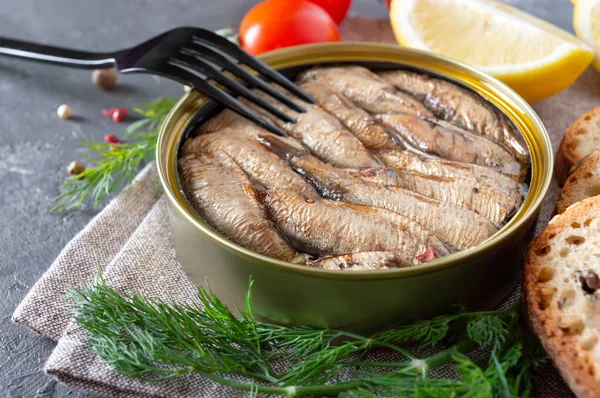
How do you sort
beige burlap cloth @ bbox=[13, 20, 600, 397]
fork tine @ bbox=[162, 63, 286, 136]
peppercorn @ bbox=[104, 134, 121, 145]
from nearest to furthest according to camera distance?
1. beige burlap cloth @ bbox=[13, 20, 600, 397]
2. fork tine @ bbox=[162, 63, 286, 136]
3. peppercorn @ bbox=[104, 134, 121, 145]

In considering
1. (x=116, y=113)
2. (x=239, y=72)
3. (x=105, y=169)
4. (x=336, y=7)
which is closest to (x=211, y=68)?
(x=239, y=72)

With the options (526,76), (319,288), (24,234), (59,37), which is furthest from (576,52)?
(59,37)

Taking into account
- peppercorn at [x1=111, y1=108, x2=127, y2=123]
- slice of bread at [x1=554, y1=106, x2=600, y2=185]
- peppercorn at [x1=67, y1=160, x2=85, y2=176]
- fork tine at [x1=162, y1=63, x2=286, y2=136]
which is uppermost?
fork tine at [x1=162, y1=63, x2=286, y2=136]

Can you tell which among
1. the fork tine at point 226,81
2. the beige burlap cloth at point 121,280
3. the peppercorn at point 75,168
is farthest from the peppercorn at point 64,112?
the fork tine at point 226,81

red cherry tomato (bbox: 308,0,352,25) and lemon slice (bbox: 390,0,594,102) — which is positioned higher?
lemon slice (bbox: 390,0,594,102)

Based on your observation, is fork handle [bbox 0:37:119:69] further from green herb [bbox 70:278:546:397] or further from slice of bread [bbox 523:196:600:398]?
slice of bread [bbox 523:196:600:398]

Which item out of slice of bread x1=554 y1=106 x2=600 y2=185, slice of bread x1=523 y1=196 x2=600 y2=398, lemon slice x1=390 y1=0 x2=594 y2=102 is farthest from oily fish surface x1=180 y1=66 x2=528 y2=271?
→ lemon slice x1=390 y1=0 x2=594 y2=102

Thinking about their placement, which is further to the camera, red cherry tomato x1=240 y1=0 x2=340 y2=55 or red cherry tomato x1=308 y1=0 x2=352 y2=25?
red cherry tomato x1=308 y1=0 x2=352 y2=25

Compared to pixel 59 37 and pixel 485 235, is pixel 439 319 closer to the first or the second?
pixel 485 235

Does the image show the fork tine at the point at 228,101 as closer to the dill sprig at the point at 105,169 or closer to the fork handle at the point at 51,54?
the dill sprig at the point at 105,169
